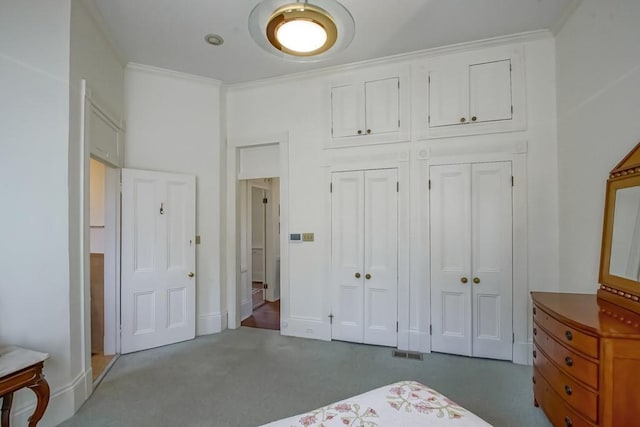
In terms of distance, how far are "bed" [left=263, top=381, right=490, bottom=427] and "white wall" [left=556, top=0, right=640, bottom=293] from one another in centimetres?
191

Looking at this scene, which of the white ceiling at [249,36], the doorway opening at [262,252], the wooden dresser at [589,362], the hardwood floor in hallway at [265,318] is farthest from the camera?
the doorway opening at [262,252]

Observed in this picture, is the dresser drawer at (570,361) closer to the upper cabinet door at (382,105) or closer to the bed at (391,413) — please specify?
the bed at (391,413)

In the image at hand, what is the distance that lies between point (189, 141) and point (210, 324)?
2308 millimetres

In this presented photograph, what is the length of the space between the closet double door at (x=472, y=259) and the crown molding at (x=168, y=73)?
2906 millimetres

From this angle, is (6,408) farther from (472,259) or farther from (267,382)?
(472,259)

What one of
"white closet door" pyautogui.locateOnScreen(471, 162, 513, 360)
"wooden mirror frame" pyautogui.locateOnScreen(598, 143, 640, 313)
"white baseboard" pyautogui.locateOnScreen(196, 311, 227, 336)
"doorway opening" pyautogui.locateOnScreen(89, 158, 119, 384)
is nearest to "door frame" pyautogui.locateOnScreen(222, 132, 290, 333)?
"white baseboard" pyautogui.locateOnScreen(196, 311, 227, 336)

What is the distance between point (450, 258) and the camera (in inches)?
125

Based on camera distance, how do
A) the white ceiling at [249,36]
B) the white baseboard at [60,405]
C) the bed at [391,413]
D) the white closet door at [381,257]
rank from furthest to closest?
the white closet door at [381,257], the white ceiling at [249,36], the white baseboard at [60,405], the bed at [391,413]

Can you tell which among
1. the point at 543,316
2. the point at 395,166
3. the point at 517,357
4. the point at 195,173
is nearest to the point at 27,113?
the point at 195,173

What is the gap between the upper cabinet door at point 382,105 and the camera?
11.1 ft

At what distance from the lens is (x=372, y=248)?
11.3 feet

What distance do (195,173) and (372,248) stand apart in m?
2.37

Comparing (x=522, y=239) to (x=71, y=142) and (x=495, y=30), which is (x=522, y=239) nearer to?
(x=495, y=30)

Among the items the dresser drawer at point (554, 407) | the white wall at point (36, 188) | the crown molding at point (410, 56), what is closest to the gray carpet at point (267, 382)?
the dresser drawer at point (554, 407)
